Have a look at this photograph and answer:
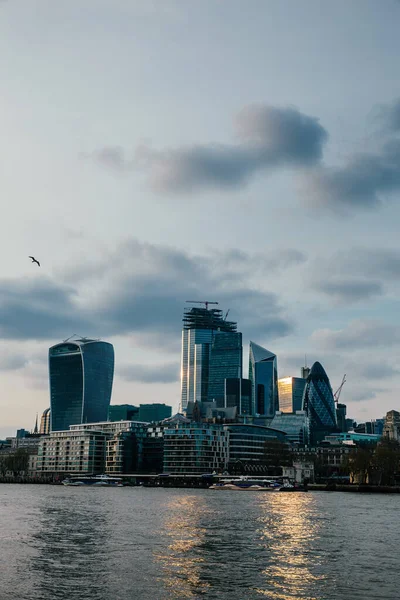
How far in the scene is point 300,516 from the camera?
107 metres

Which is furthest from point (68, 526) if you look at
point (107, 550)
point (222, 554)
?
point (222, 554)

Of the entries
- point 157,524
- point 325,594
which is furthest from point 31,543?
point 325,594

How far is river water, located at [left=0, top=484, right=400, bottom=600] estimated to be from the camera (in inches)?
1838

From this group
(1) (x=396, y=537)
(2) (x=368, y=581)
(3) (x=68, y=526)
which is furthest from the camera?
(3) (x=68, y=526)

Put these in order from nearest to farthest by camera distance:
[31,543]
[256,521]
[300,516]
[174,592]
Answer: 1. [174,592]
2. [31,543]
3. [256,521]
4. [300,516]

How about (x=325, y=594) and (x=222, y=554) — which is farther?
(x=222, y=554)

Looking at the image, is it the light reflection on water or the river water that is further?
the light reflection on water

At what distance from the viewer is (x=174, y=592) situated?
45625 mm

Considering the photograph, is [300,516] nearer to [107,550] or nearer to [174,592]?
[107,550]

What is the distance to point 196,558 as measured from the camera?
59.5 m

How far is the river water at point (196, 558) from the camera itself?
46.7 m

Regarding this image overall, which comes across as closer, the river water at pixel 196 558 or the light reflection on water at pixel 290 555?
the river water at pixel 196 558

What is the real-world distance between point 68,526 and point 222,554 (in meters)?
31.3

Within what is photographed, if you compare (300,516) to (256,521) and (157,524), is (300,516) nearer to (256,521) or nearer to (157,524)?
(256,521)
